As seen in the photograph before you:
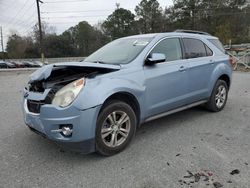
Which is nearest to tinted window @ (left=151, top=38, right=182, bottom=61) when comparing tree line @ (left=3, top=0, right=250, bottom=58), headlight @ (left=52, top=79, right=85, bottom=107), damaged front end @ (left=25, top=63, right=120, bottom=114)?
damaged front end @ (left=25, top=63, right=120, bottom=114)

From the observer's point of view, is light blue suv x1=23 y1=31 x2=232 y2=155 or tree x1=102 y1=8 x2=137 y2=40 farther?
tree x1=102 y1=8 x2=137 y2=40

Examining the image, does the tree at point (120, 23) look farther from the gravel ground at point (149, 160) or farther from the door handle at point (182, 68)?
the gravel ground at point (149, 160)

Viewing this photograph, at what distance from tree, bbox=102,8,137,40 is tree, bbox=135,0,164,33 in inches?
91.1

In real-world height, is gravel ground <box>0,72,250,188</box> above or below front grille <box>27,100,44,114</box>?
below

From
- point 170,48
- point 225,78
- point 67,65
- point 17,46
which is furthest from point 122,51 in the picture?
point 17,46

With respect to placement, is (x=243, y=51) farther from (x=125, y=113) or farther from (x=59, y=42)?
(x=59, y=42)

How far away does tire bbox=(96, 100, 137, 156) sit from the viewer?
3264 millimetres

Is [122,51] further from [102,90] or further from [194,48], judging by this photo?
[194,48]

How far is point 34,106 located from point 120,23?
57592 mm

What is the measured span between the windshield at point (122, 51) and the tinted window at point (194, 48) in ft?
2.92

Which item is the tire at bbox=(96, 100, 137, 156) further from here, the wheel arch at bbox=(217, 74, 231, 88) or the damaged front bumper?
the wheel arch at bbox=(217, 74, 231, 88)

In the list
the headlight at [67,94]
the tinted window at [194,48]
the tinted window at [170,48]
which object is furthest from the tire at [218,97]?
the headlight at [67,94]

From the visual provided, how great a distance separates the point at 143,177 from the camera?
2887mm

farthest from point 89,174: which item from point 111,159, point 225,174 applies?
point 225,174
